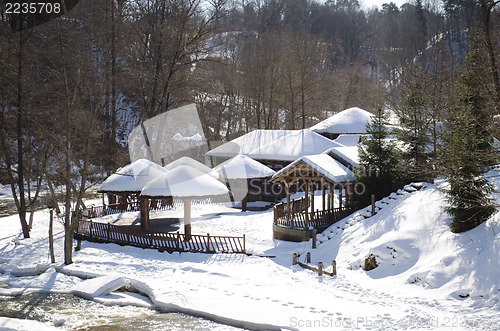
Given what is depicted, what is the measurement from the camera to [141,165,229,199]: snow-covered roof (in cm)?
1933

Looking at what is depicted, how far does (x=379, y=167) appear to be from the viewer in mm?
20578

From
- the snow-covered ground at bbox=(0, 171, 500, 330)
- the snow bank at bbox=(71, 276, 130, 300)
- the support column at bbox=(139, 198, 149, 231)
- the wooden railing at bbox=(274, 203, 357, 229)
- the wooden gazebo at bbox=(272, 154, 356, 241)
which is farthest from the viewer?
the support column at bbox=(139, 198, 149, 231)

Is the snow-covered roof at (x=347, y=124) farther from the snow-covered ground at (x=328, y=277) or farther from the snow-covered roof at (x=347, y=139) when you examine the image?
the snow-covered ground at (x=328, y=277)

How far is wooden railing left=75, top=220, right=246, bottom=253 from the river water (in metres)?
5.34

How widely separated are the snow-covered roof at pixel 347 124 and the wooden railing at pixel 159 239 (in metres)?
21.5

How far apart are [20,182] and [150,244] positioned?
860cm

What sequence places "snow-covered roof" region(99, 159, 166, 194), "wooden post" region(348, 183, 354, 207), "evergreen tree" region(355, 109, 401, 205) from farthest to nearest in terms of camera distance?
"snow-covered roof" region(99, 159, 166, 194) → "wooden post" region(348, 183, 354, 207) → "evergreen tree" region(355, 109, 401, 205)

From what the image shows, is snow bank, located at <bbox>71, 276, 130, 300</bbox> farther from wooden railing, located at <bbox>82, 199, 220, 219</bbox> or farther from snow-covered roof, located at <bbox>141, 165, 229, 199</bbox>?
wooden railing, located at <bbox>82, 199, 220, 219</bbox>

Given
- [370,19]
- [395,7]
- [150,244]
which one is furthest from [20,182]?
[395,7]

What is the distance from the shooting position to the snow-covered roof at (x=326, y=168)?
19.4 metres

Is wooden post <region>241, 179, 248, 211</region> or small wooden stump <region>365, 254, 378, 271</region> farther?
wooden post <region>241, 179, 248, 211</region>

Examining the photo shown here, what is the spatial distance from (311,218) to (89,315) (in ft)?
35.3

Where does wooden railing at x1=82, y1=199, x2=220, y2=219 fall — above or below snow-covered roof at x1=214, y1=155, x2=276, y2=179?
below

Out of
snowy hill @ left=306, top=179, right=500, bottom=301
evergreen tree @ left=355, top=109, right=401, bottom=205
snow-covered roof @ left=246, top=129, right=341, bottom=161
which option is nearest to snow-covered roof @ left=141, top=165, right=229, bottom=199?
snowy hill @ left=306, top=179, right=500, bottom=301
